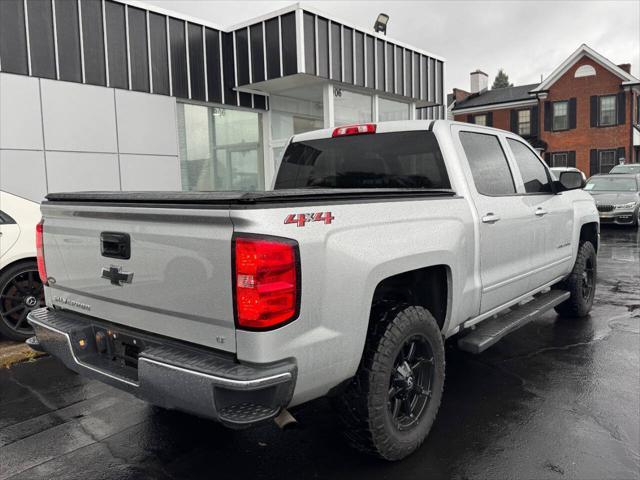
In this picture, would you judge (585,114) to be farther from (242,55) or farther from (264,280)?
(264,280)

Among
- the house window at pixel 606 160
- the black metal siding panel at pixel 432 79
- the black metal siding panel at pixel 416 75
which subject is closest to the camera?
the black metal siding panel at pixel 416 75

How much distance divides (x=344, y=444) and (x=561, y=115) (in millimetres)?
33335

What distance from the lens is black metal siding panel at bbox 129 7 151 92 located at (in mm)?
9875

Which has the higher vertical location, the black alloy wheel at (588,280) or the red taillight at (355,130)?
the red taillight at (355,130)

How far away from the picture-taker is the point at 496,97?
1417 inches

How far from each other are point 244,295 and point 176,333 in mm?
503

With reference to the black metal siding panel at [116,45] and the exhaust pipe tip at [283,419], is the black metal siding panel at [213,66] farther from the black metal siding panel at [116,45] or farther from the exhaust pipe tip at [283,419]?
the exhaust pipe tip at [283,419]

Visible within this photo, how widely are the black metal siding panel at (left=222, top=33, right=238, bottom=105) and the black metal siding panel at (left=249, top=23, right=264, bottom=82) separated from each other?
1.94ft

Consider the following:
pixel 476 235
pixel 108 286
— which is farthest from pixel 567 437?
pixel 108 286

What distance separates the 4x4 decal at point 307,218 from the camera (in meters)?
2.28

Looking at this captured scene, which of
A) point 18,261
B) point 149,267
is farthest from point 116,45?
point 149,267

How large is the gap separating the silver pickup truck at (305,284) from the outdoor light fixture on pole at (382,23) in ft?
35.6

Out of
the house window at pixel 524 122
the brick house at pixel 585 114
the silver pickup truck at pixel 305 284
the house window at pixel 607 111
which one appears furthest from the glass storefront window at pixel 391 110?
the house window at pixel 524 122

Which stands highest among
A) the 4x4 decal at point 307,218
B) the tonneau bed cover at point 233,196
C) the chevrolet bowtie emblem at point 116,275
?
the tonneau bed cover at point 233,196
